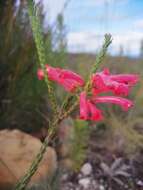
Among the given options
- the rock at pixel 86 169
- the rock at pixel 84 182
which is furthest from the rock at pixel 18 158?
the rock at pixel 86 169

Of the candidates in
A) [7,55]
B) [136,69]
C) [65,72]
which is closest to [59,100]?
[7,55]

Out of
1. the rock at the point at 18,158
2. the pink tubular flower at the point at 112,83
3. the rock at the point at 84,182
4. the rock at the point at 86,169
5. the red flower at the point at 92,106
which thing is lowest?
the rock at the point at 84,182

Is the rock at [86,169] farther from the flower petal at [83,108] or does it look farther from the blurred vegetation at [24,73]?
the flower petal at [83,108]

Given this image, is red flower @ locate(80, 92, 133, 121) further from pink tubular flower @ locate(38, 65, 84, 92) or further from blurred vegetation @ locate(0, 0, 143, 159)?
blurred vegetation @ locate(0, 0, 143, 159)

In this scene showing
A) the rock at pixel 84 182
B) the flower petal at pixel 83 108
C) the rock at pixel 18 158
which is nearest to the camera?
the flower petal at pixel 83 108

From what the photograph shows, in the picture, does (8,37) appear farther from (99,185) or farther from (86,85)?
(86,85)

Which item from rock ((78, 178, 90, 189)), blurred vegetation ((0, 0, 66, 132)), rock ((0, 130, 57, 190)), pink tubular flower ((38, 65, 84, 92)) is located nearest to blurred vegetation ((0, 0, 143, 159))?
blurred vegetation ((0, 0, 66, 132))
